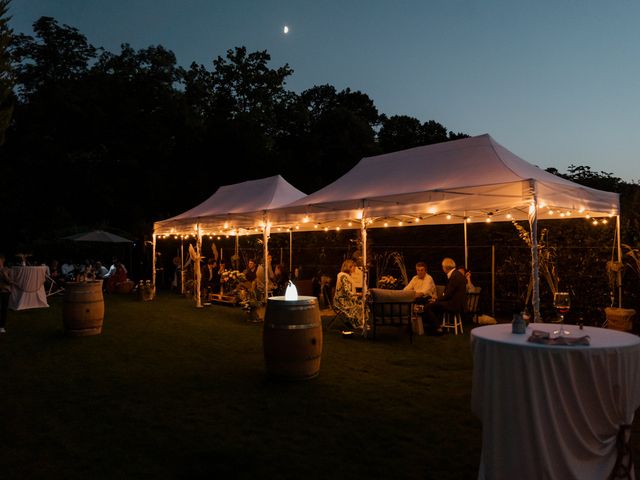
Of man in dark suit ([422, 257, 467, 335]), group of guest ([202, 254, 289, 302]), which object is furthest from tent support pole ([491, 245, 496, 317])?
group of guest ([202, 254, 289, 302])

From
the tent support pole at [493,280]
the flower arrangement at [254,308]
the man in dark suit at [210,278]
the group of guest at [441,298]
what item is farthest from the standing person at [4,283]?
the tent support pole at [493,280]

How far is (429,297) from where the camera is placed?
8766mm

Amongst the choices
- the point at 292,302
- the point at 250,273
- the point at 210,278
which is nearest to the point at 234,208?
the point at 250,273

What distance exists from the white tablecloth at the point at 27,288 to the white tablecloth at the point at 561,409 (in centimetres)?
1225

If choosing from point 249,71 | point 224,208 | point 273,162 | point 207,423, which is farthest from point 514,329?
point 249,71

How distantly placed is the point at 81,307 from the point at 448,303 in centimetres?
595

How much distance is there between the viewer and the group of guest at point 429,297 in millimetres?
8102

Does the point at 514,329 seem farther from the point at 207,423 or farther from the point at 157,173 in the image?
the point at 157,173

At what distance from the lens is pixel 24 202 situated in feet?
82.2

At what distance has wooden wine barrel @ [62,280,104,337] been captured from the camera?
8.09m

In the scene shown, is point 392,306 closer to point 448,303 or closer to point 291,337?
point 448,303

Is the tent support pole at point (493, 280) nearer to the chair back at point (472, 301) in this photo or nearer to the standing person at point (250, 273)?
the chair back at point (472, 301)

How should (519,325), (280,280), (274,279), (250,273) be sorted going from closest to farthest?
(519,325) → (280,280) → (274,279) → (250,273)

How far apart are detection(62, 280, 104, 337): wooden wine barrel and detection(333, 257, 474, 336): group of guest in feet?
13.3
